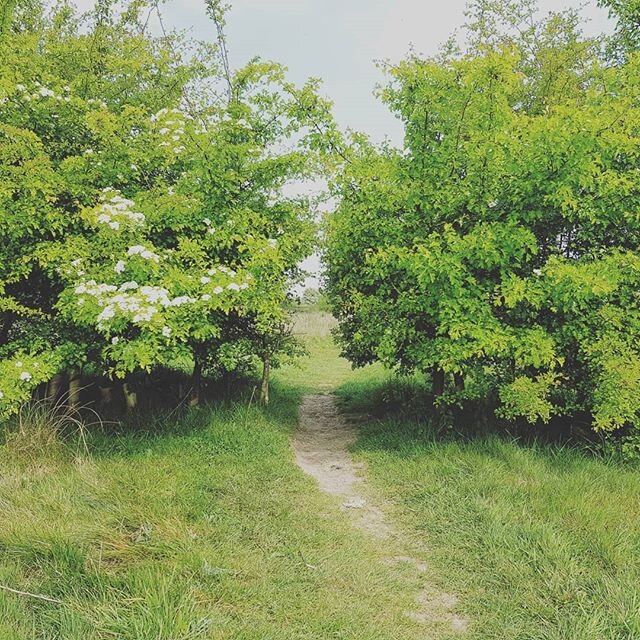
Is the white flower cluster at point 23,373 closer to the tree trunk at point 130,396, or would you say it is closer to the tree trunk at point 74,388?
the tree trunk at point 74,388

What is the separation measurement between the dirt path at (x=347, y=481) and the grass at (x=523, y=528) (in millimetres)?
161

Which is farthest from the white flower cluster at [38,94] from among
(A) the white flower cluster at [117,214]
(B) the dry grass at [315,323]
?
(B) the dry grass at [315,323]

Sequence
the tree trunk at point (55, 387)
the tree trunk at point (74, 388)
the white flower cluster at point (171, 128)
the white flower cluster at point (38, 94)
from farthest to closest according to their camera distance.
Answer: the tree trunk at point (55, 387), the tree trunk at point (74, 388), the white flower cluster at point (171, 128), the white flower cluster at point (38, 94)

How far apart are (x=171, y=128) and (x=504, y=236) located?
4.65 meters

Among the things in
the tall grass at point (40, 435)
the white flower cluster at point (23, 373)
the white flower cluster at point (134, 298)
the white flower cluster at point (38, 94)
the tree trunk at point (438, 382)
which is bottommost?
the tall grass at point (40, 435)

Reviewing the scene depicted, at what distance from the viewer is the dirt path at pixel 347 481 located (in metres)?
3.63

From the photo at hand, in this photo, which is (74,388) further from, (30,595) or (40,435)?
(30,595)

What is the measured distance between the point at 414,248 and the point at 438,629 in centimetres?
438

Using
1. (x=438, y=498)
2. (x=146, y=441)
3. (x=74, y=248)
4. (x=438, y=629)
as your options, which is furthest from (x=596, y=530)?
(x=74, y=248)

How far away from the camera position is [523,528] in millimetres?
4391

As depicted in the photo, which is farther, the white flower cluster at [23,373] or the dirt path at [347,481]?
the white flower cluster at [23,373]

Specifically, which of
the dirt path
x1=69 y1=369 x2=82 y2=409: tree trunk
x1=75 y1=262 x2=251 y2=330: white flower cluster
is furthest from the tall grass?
the dirt path

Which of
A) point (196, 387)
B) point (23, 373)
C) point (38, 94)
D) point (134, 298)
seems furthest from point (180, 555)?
point (38, 94)

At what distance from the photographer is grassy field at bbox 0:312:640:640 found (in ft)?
10.8
